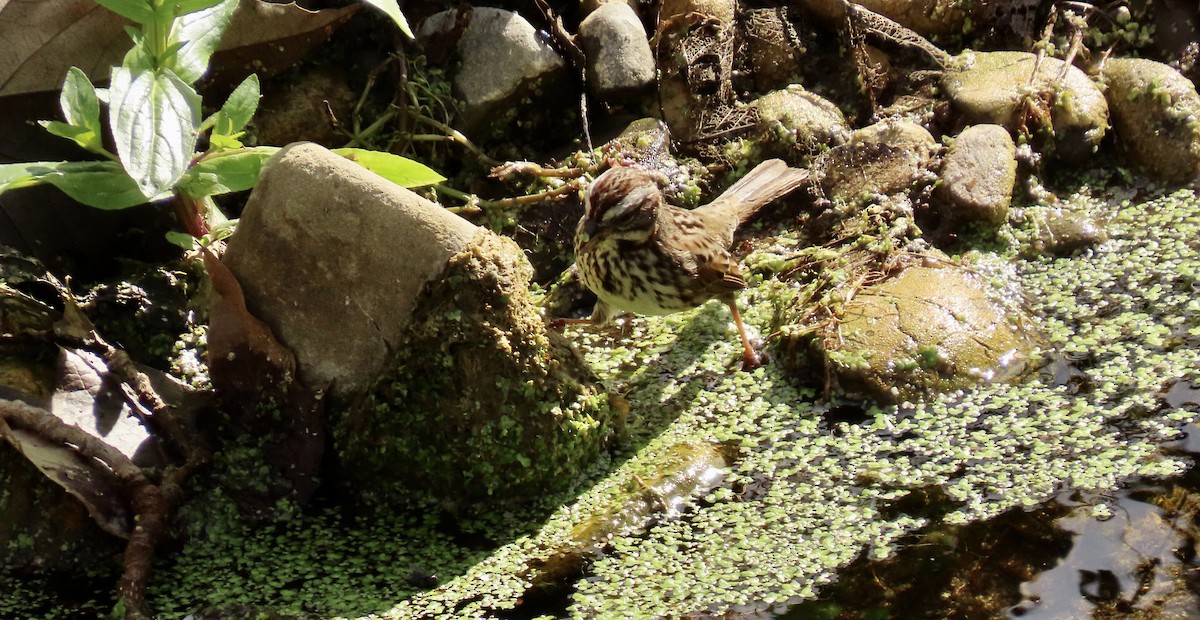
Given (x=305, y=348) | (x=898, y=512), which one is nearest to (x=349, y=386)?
(x=305, y=348)

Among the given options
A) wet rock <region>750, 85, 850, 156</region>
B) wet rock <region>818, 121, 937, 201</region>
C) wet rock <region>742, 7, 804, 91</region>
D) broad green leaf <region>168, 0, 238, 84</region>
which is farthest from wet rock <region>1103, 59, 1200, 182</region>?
broad green leaf <region>168, 0, 238, 84</region>

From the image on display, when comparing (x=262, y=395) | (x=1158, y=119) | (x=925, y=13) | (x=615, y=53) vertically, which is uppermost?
(x=615, y=53)

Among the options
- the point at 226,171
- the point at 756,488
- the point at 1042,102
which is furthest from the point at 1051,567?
the point at 226,171

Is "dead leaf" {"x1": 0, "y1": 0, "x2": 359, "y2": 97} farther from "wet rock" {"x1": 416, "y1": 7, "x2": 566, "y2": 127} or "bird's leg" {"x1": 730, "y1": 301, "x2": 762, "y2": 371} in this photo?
"bird's leg" {"x1": 730, "y1": 301, "x2": 762, "y2": 371}

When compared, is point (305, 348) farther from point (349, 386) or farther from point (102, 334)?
point (102, 334)

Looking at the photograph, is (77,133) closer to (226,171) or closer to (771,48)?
(226,171)

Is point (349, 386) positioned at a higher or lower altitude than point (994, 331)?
higher
